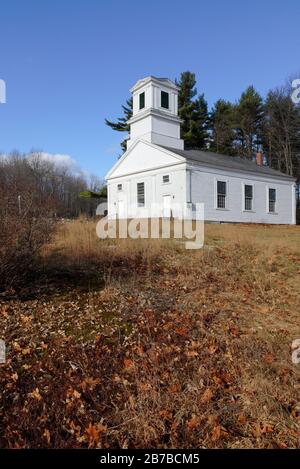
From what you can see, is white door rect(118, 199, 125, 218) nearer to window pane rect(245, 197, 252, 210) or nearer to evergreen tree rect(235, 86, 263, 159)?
window pane rect(245, 197, 252, 210)

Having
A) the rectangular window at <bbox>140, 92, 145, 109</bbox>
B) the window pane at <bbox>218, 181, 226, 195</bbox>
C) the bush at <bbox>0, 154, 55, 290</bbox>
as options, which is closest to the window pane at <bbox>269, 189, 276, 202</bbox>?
the window pane at <bbox>218, 181, 226, 195</bbox>

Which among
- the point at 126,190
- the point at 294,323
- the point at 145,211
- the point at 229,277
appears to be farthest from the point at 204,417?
the point at 126,190

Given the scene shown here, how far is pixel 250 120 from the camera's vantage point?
44.8 meters

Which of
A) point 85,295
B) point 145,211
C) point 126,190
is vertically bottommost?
point 85,295

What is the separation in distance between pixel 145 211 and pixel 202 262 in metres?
14.6

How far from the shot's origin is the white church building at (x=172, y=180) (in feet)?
69.6

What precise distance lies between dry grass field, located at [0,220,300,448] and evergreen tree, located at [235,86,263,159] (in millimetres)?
41081

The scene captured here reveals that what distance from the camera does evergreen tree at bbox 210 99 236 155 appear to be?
4494 cm

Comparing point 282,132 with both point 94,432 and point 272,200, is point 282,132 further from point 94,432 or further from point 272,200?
point 94,432

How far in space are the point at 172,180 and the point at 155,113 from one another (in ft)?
19.3

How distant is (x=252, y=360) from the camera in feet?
13.8

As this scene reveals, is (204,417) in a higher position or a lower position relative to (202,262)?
lower

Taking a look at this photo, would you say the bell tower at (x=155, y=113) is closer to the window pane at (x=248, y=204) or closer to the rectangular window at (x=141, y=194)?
the rectangular window at (x=141, y=194)
